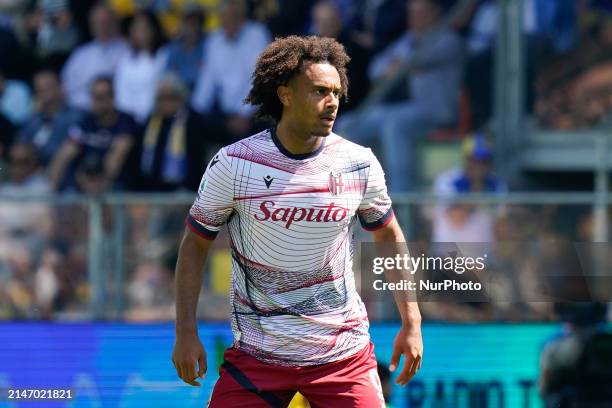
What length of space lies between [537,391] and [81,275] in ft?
11.1

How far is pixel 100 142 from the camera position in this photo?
35.6 ft

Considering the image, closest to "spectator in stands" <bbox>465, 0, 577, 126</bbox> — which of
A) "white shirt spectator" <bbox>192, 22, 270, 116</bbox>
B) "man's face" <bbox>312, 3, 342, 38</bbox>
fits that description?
"man's face" <bbox>312, 3, 342, 38</bbox>

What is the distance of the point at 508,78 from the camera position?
1067cm

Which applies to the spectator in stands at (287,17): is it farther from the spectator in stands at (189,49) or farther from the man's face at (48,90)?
the man's face at (48,90)

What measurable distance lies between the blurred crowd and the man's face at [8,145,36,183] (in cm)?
2

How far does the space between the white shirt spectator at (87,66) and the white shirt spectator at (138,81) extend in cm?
15

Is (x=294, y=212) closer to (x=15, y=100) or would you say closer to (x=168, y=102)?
(x=168, y=102)

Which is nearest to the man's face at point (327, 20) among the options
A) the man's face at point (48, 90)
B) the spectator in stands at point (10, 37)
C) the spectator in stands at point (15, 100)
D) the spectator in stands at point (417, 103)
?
the spectator in stands at point (417, 103)

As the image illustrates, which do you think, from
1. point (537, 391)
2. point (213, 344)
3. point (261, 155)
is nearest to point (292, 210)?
point (261, 155)

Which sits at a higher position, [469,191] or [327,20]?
[327,20]

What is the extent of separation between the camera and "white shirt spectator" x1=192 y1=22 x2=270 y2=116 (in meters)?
11.1

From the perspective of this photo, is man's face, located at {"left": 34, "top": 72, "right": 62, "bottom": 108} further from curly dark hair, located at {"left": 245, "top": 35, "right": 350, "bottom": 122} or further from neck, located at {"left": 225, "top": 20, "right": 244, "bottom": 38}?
curly dark hair, located at {"left": 245, "top": 35, "right": 350, "bottom": 122}

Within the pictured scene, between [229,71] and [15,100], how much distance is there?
8.32ft

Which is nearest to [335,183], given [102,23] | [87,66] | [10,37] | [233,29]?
[233,29]
